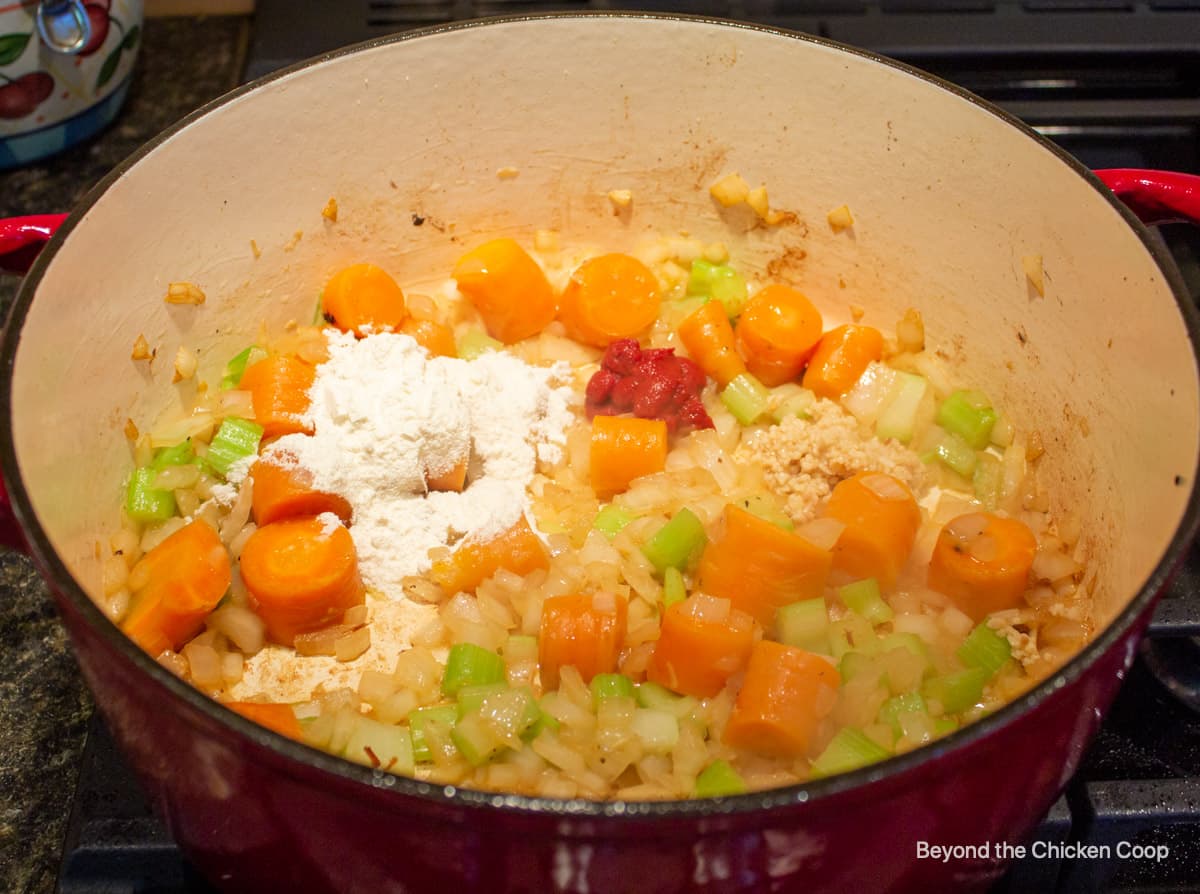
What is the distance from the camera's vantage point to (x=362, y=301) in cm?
157

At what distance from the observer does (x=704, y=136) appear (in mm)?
1613

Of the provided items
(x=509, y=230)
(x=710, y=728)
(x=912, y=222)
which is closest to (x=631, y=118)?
(x=509, y=230)

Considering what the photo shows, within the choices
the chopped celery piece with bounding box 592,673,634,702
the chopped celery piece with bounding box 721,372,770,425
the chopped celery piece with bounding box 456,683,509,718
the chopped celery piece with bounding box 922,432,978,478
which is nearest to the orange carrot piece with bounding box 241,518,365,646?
the chopped celery piece with bounding box 456,683,509,718

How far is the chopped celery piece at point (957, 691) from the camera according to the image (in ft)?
3.84

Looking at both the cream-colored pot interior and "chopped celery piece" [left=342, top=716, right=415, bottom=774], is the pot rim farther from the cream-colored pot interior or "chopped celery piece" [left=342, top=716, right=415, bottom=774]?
"chopped celery piece" [left=342, top=716, right=415, bottom=774]

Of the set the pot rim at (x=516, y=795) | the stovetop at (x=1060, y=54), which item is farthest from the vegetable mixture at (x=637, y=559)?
the pot rim at (x=516, y=795)

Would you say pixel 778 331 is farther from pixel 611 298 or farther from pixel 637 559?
pixel 637 559

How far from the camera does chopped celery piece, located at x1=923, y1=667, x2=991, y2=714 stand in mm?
1172

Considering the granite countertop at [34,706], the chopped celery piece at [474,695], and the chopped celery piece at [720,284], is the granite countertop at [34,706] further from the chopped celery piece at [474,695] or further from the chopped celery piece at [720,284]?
the chopped celery piece at [720,284]

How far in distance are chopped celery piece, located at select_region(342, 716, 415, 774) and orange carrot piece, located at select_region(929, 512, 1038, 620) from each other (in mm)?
667

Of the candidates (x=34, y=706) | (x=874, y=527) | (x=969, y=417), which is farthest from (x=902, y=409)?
(x=34, y=706)

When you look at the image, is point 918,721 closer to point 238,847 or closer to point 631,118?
point 238,847

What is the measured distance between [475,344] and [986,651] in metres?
0.85

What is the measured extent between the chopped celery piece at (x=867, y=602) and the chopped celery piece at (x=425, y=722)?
1.59 feet
